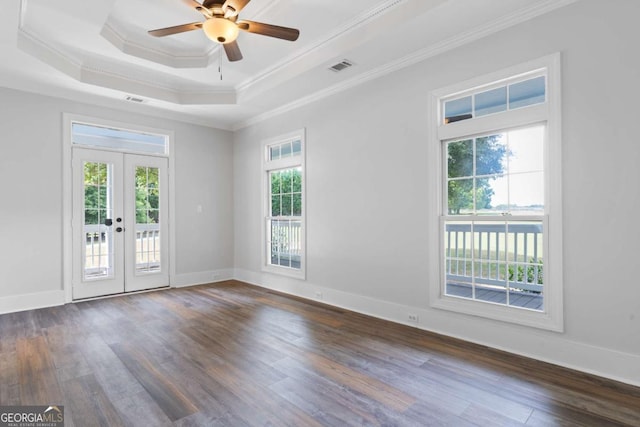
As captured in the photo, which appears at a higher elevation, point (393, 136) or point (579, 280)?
point (393, 136)

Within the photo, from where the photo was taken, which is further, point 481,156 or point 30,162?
point 30,162

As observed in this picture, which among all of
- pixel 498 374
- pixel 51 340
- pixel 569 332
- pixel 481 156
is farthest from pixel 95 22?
pixel 569 332

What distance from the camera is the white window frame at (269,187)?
511 centimetres

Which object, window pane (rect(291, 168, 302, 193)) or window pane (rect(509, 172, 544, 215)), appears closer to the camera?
window pane (rect(509, 172, 544, 215))

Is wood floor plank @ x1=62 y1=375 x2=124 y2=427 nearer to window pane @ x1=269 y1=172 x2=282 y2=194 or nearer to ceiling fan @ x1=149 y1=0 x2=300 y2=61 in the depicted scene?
ceiling fan @ x1=149 y1=0 x2=300 y2=61

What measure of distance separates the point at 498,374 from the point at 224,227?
17.2 feet

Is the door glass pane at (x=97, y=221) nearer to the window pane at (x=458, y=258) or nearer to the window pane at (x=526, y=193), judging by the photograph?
the window pane at (x=458, y=258)

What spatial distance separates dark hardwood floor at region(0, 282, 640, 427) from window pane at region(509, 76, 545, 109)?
225cm

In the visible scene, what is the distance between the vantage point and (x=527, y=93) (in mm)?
3004

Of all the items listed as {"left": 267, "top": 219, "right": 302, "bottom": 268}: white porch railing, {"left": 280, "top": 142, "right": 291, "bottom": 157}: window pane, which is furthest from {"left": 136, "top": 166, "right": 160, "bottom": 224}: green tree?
{"left": 280, "top": 142, "right": 291, "bottom": 157}: window pane

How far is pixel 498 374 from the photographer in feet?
8.51

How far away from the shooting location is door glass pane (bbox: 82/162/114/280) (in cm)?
501

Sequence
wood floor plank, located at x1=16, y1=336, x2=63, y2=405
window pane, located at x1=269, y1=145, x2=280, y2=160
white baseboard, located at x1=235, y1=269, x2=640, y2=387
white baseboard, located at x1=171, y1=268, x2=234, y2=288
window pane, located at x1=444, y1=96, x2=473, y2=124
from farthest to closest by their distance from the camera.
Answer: white baseboard, located at x1=171, y1=268, x2=234, y2=288, window pane, located at x1=269, y1=145, x2=280, y2=160, window pane, located at x1=444, y1=96, x2=473, y2=124, white baseboard, located at x1=235, y1=269, x2=640, y2=387, wood floor plank, located at x1=16, y1=336, x2=63, y2=405

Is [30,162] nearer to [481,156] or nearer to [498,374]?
[481,156]
